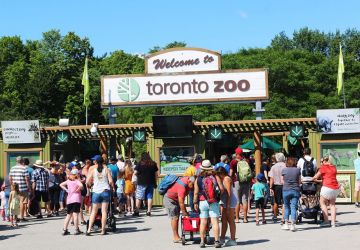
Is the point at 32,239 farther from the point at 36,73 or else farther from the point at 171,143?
the point at 36,73

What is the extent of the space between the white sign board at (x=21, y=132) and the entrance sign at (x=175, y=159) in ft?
14.1

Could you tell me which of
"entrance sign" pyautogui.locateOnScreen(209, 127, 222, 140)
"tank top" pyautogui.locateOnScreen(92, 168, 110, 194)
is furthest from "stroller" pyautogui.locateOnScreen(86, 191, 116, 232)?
"entrance sign" pyautogui.locateOnScreen(209, 127, 222, 140)

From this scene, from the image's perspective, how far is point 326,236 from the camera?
12.6m

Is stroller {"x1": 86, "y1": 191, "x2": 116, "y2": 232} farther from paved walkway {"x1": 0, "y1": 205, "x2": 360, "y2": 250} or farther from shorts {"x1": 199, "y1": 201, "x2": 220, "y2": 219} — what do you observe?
shorts {"x1": 199, "y1": 201, "x2": 220, "y2": 219}

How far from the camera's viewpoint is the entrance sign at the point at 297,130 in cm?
2061

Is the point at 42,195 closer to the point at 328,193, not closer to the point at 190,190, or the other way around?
the point at 190,190

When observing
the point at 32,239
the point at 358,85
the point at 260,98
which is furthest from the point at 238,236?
the point at 358,85

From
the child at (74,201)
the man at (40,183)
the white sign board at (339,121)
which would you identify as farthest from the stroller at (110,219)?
the white sign board at (339,121)

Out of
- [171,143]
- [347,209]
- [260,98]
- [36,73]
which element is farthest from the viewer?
[36,73]

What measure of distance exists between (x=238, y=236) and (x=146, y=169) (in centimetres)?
507

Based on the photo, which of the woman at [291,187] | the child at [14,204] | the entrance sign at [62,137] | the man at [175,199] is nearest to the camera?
the man at [175,199]

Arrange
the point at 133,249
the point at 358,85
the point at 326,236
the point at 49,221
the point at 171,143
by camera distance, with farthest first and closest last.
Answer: the point at 358,85
the point at 171,143
the point at 49,221
the point at 326,236
the point at 133,249

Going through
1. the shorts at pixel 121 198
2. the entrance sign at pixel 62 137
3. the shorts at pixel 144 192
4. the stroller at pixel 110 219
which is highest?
the entrance sign at pixel 62 137

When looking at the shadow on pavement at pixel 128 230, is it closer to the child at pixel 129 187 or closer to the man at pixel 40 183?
the child at pixel 129 187
